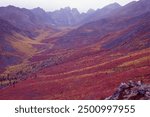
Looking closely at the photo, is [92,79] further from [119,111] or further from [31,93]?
[119,111]

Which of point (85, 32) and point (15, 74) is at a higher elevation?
point (85, 32)

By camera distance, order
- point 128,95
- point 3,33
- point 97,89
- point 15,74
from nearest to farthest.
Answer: point 128,95 < point 97,89 < point 15,74 < point 3,33

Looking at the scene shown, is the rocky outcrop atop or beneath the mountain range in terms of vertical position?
beneath

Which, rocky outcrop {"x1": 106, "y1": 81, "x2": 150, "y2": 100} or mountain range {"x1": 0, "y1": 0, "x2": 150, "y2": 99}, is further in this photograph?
mountain range {"x1": 0, "y1": 0, "x2": 150, "y2": 99}

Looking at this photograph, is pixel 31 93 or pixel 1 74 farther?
pixel 1 74

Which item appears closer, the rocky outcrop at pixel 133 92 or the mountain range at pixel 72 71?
the rocky outcrop at pixel 133 92

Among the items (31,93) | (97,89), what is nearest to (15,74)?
(31,93)

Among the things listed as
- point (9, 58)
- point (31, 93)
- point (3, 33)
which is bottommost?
point (31, 93)

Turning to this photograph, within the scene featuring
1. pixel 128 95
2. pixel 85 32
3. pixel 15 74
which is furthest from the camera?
pixel 85 32

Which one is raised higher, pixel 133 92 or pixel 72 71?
pixel 72 71

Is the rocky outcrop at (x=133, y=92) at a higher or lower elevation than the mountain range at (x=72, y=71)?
lower

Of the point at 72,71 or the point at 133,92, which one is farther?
the point at 72,71
